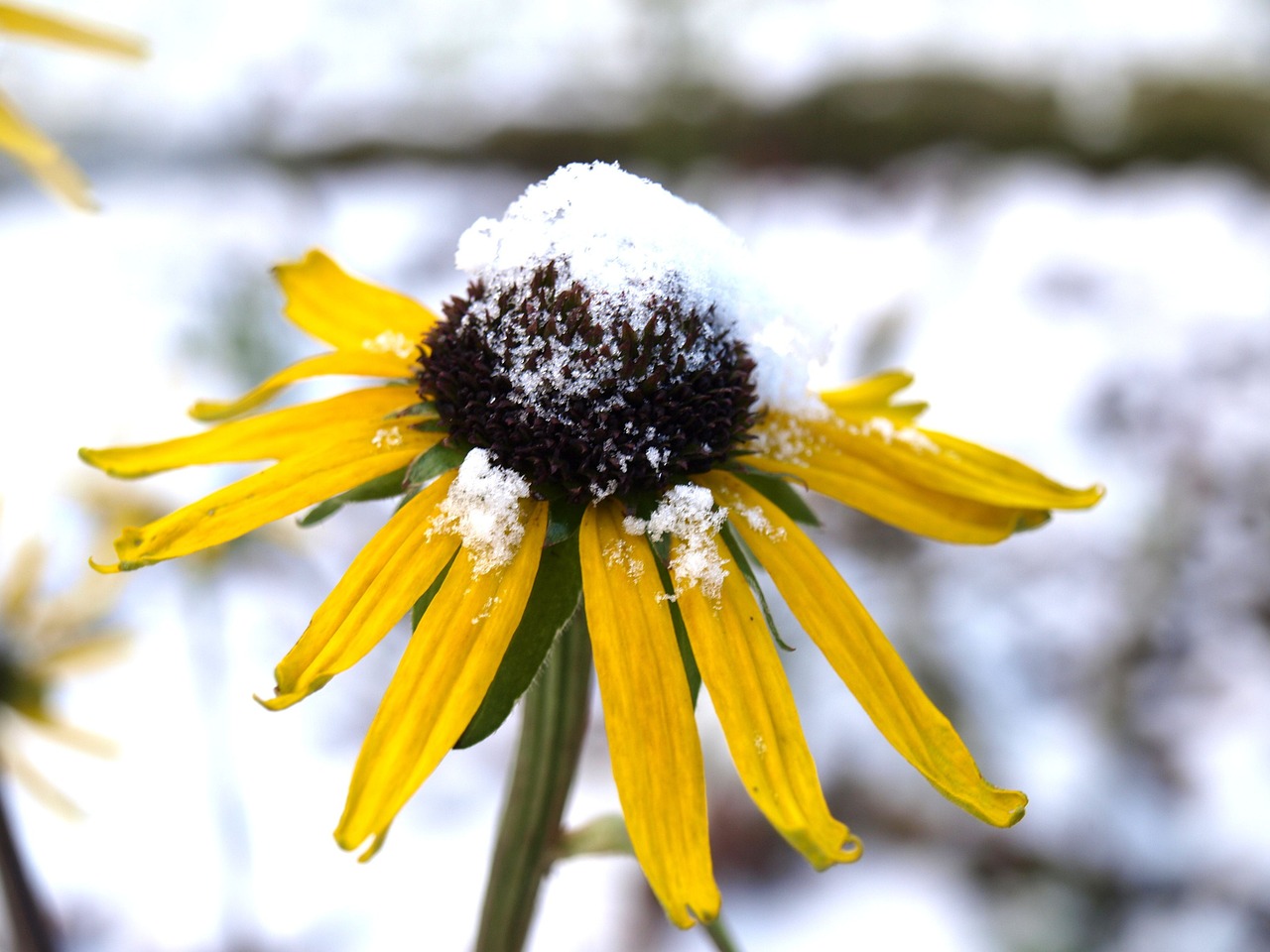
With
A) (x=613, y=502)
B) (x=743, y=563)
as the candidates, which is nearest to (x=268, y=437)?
(x=613, y=502)

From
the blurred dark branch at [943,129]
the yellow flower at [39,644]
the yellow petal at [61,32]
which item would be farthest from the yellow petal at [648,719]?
the blurred dark branch at [943,129]

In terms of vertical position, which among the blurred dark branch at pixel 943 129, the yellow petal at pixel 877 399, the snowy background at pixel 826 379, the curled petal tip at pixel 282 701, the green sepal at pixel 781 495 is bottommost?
the curled petal tip at pixel 282 701

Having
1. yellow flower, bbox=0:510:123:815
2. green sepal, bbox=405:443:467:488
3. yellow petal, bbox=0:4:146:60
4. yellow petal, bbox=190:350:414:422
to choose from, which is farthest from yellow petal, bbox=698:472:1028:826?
yellow flower, bbox=0:510:123:815

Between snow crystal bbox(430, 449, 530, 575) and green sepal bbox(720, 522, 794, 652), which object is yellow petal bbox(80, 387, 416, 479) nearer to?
snow crystal bbox(430, 449, 530, 575)

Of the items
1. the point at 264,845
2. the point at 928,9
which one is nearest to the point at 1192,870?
the point at 264,845

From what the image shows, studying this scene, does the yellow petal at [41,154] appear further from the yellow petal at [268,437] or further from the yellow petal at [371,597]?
the yellow petal at [371,597]

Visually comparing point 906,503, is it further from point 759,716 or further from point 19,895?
point 19,895

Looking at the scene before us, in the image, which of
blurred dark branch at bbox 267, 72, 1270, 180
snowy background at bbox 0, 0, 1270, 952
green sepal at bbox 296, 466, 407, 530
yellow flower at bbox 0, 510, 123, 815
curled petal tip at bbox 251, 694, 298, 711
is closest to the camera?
curled petal tip at bbox 251, 694, 298, 711
